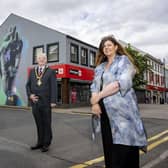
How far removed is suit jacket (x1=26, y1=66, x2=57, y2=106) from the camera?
525 cm

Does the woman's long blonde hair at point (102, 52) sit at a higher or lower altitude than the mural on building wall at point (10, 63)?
lower

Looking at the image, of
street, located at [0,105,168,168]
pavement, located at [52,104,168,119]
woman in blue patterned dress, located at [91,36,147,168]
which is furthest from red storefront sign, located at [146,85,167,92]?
woman in blue patterned dress, located at [91,36,147,168]

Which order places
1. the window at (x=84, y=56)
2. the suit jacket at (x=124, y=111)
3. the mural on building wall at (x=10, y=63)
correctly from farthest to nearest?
the mural on building wall at (x=10, y=63)
the window at (x=84, y=56)
the suit jacket at (x=124, y=111)

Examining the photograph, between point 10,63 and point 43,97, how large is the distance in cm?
2460

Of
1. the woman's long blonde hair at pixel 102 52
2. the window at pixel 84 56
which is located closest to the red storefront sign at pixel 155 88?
the window at pixel 84 56

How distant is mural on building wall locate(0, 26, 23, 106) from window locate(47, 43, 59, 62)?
4429 mm

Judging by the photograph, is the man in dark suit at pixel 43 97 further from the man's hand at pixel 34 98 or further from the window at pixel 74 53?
the window at pixel 74 53

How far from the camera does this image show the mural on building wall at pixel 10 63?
2773cm

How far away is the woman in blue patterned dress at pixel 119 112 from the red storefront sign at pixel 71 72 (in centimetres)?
1937

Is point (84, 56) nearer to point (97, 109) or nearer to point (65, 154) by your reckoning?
point (65, 154)

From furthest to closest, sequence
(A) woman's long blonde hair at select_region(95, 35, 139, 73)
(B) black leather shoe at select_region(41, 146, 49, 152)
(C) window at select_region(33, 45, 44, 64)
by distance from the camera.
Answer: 1. (C) window at select_region(33, 45, 44, 64)
2. (B) black leather shoe at select_region(41, 146, 49, 152)
3. (A) woman's long blonde hair at select_region(95, 35, 139, 73)

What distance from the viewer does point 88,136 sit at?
7.19 m

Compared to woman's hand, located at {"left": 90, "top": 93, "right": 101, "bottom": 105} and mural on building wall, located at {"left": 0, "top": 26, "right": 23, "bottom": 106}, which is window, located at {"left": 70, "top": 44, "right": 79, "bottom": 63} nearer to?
mural on building wall, located at {"left": 0, "top": 26, "right": 23, "bottom": 106}

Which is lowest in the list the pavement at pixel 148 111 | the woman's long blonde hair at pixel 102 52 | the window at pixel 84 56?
the pavement at pixel 148 111
